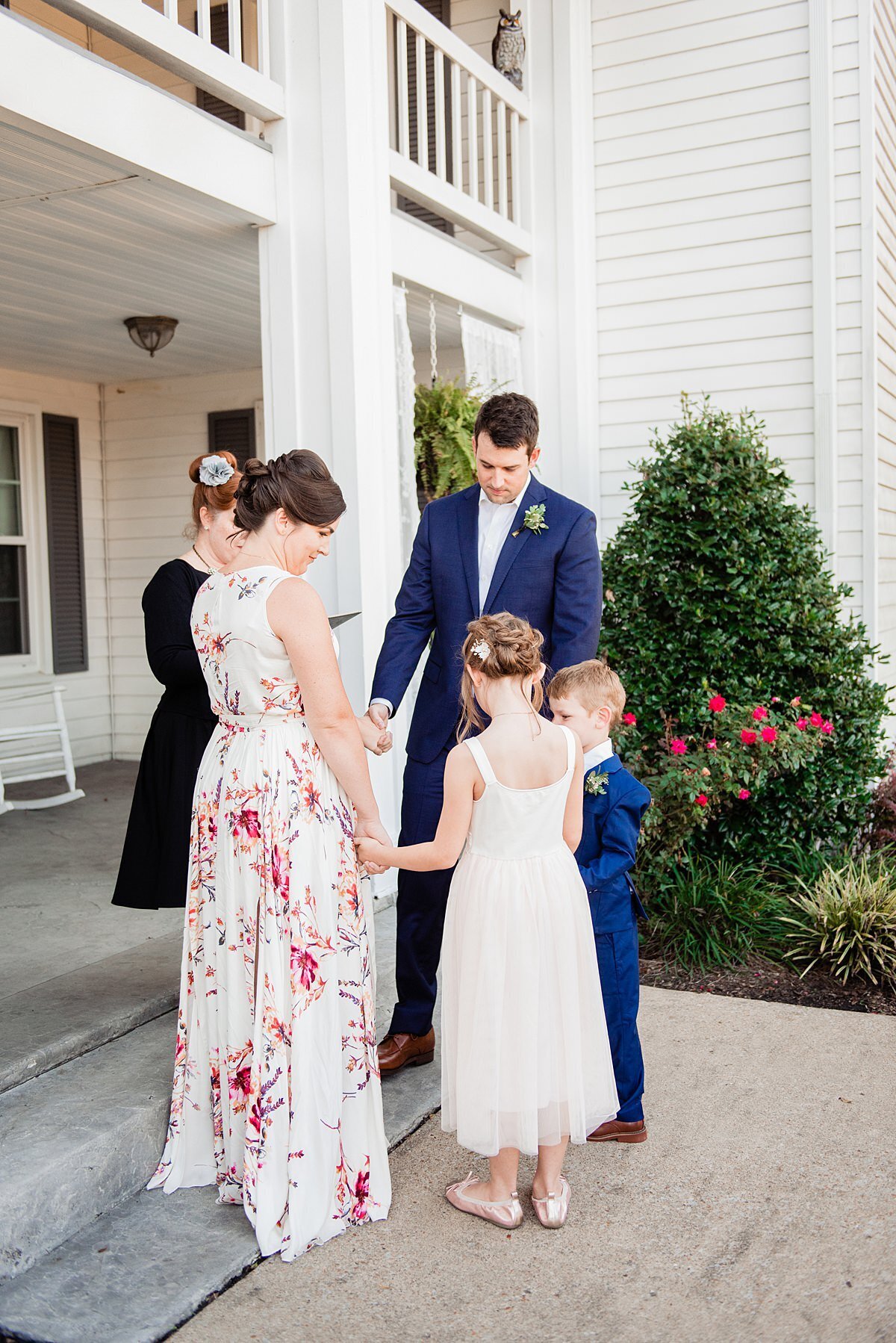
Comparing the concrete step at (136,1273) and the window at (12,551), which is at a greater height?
the window at (12,551)

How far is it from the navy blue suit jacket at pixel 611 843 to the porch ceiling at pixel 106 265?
2.62 m

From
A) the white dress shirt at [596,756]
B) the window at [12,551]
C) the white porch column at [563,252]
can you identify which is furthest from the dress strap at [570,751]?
the window at [12,551]

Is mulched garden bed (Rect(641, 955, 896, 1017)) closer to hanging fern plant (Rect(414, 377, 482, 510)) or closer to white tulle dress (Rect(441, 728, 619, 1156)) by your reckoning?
white tulle dress (Rect(441, 728, 619, 1156))

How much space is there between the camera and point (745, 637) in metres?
5.29

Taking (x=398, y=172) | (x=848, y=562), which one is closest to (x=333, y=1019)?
(x=398, y=172)

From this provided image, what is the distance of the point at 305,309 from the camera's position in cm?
469

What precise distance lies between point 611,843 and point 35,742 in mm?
5802

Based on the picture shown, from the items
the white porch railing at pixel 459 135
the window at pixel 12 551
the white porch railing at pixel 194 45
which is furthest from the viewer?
the window at pixel 12 551

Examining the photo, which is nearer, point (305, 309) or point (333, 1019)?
point (333, 1019)

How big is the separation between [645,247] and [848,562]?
2103 mm

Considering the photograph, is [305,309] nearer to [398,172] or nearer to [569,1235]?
[398,172]

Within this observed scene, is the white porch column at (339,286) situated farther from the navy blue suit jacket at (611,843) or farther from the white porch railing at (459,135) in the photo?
the navy blue suit jacket at (611,843)

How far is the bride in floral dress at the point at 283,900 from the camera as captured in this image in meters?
2.52

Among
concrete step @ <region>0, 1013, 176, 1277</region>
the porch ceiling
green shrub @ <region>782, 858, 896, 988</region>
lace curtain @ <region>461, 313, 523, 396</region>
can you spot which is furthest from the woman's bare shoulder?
lace curtain @ <region>461, 313, 523, 396</region>
